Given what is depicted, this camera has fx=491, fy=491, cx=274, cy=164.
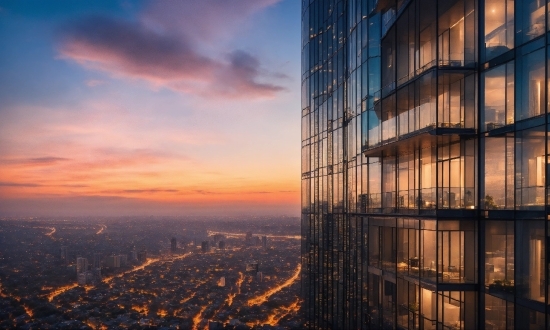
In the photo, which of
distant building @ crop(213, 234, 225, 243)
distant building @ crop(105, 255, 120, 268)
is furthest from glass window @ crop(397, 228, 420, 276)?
distant building @ crop(213, 234, 225, 243)

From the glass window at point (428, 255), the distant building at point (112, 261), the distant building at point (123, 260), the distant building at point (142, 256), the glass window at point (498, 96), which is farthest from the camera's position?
the distant building at point (142, 256)

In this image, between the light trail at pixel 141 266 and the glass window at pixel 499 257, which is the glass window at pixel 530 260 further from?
the light trail at pixel 141 266

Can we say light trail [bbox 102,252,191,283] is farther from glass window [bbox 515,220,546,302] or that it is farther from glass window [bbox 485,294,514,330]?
glass window [bbox 515,220,546,302]

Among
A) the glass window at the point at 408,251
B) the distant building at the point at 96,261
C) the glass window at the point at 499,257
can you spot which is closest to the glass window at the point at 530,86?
the glass window at the point at 499,257

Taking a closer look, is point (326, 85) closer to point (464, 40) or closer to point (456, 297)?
point (464, 40)

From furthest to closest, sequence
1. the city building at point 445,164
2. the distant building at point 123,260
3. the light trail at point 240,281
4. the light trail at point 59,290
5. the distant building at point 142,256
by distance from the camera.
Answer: the distant building at point 142,256 < the distant building at point 123,260 < the light trail at point 240,281 < the light trail at point 59,290 < the city building at point 445,164
